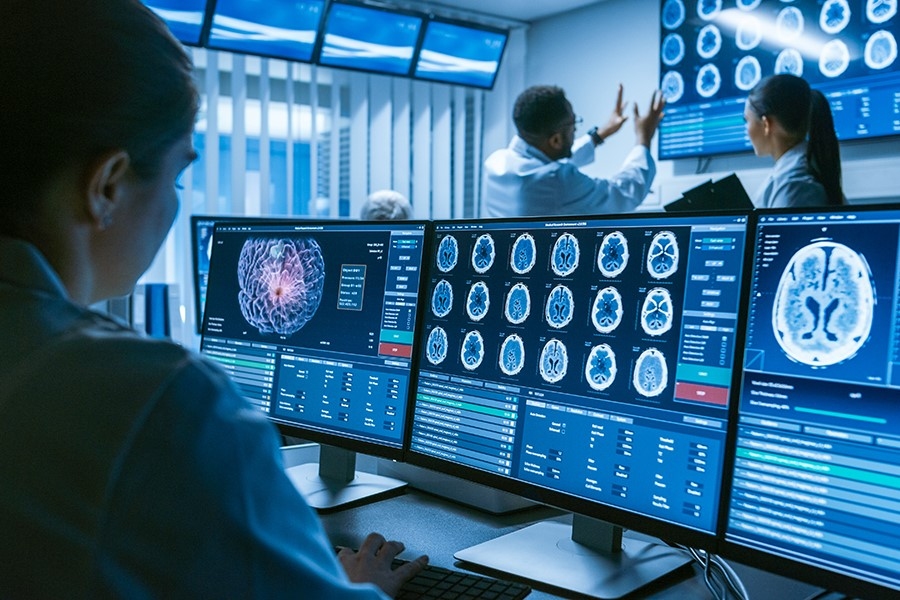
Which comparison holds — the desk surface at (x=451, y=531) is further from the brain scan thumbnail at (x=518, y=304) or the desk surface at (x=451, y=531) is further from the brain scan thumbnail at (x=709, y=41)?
the brain scan thumbnail at (x=709, y=41)

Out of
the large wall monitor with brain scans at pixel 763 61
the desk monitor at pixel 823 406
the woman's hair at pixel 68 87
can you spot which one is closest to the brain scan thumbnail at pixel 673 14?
the large wall monitor with brain scans at pixel 763 61

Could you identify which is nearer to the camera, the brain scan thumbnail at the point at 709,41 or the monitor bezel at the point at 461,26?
the brain scan thumbnail at the point at 709,41

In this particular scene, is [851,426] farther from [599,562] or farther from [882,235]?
[599,562]

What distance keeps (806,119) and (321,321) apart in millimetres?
1912

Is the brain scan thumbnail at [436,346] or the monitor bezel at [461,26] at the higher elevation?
the monitor bezel at [461,26]

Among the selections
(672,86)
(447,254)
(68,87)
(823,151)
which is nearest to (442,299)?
(447,254)

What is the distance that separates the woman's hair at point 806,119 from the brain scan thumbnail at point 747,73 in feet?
3.30

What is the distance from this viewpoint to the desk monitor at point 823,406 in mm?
778

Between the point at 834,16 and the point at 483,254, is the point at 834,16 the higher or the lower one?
the higher one

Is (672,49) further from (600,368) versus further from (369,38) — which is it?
(600,368)

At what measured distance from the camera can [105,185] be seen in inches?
25.9

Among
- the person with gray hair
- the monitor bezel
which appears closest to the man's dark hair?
the person with gray hair

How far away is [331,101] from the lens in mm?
4387

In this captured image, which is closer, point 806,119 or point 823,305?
point 823,305
